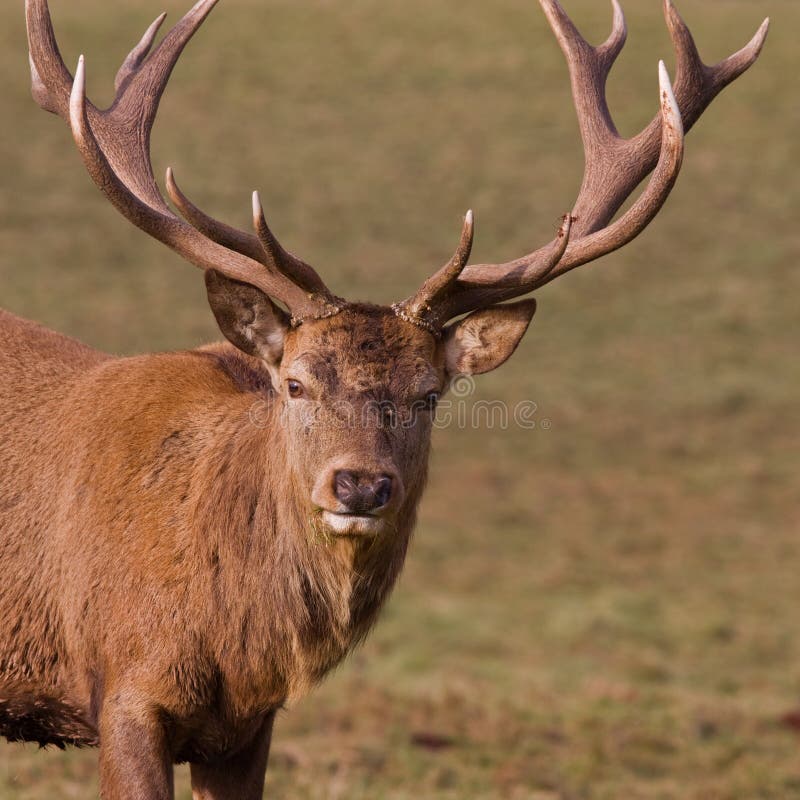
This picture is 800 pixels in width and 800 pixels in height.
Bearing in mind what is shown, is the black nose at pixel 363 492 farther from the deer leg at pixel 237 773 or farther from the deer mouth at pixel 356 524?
the deer leg at pixel 237 773

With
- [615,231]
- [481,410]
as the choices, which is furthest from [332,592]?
[481,410]

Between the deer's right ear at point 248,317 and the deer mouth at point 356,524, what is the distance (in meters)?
0.99

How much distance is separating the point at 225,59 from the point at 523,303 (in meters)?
31.6

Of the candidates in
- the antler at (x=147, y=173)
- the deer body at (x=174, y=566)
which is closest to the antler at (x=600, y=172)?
the antler at (x=147, y=173)

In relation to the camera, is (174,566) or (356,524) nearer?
(356,524)

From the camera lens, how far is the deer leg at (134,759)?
5.20 m

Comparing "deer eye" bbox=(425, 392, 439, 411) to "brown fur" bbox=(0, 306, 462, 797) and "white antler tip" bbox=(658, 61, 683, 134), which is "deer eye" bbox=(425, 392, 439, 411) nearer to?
"brown fur" bbox=(0, 306, 462, 797)

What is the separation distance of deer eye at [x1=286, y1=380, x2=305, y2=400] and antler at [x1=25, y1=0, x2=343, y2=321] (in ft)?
0.96

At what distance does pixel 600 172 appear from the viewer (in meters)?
6.32

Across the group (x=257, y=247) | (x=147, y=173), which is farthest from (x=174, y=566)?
(x=147, y=173)

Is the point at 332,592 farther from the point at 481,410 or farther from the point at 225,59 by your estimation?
the point at 225,59

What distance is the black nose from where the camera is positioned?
5.00 m

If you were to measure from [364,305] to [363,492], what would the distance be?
96 cm

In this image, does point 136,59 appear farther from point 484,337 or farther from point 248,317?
point 484,337
